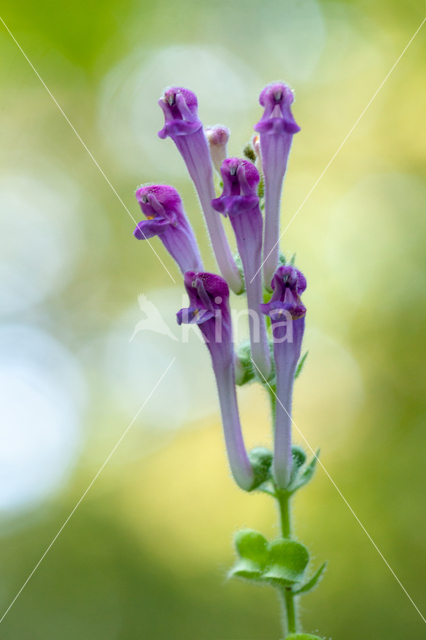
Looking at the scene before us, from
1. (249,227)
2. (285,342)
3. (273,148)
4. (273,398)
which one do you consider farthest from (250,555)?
(273,148)

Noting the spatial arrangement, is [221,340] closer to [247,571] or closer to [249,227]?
[249,227]

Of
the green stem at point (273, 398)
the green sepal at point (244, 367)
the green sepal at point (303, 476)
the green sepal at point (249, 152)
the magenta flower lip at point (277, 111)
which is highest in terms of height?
the green sepal at point (249, 152)

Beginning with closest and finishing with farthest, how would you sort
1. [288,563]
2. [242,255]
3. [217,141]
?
[288,563]
[242,255]
[217,141]

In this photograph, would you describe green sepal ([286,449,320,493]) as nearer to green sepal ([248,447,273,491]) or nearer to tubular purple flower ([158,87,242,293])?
green sepal ([248,447,273,491])

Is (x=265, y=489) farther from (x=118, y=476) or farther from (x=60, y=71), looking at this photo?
(x=60, y=71)

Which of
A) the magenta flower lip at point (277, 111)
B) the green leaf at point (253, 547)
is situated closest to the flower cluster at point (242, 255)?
the magenta flower lip at point (277, 111)

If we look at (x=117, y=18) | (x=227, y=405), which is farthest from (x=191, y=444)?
(x=117, y=18)

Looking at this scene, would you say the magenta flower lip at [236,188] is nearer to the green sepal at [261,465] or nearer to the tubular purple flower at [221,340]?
the tubular purple flower at [221,340]
